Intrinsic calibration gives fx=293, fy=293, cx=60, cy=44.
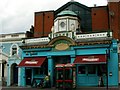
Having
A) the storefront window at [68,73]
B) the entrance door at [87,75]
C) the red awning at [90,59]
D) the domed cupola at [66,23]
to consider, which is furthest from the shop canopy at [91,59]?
the domed cupola at [66,23]

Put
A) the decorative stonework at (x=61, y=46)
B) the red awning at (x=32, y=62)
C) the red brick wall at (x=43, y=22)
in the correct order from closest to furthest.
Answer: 1. the decorative stonework at (x=61, y=46)
2. the red awning at (x=32, y=62)
3. the red brick wall at (x=43, y=22)

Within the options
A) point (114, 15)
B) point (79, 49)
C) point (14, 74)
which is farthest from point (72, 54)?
point (14, 74)

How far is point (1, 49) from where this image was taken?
41094 millimetres

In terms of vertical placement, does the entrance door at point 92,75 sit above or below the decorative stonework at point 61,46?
below

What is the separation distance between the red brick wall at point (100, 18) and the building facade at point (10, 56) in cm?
979

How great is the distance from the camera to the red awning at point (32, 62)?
3534cm

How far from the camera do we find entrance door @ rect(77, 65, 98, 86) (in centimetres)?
3334

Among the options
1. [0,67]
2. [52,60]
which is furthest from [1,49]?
[52,60]

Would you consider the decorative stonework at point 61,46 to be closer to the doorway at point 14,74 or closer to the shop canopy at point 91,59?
the shop canopy at point 91,59

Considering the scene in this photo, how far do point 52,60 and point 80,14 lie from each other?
388 inches

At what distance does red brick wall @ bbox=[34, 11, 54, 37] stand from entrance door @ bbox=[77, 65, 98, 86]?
10831 millimetres

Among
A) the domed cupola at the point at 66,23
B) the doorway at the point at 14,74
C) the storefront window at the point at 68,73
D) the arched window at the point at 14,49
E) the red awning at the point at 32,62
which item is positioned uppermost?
the domed cupola at the point at 66,23

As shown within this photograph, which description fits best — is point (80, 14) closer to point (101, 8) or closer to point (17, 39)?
point (101, 8)

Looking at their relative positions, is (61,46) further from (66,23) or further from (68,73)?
(68,73)
